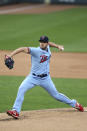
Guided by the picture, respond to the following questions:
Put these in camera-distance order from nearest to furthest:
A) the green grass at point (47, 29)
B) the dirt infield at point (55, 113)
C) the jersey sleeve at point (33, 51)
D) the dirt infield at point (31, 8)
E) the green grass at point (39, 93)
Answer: the dirt infield at point (55, 113) < the jersey sleeve at point (33, 51) < the green grass at point (39, 93) < the green grass at point (47, 29) < the dirt infield at point (31, 8)

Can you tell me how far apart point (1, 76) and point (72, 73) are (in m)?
2.35

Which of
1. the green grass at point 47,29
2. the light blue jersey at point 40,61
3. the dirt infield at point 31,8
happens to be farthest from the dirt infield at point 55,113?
the dirt infield at point 31,8

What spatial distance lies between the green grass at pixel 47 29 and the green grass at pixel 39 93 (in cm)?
517

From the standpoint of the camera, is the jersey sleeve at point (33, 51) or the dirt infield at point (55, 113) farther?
the jersey sleeve at point (33, 51)

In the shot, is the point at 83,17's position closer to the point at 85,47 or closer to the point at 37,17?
the point at 37,17

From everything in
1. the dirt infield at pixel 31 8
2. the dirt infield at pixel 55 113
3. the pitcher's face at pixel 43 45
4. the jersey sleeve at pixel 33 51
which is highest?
the pitcher's face at pixel 43 45

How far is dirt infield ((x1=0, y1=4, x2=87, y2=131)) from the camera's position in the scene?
9055 millimetres

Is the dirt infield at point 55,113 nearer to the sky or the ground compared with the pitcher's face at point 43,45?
nearer to the ground

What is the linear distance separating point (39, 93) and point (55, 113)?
2.14m

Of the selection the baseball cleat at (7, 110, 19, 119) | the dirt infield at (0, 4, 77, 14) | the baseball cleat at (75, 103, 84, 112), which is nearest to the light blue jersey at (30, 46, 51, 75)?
the baseball cleat at (7, 110, 19, 119)

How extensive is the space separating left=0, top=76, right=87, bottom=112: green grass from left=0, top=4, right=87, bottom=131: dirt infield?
0.63 meters

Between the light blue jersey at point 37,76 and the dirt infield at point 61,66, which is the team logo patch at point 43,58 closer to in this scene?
the light blue jersey at point 37,76

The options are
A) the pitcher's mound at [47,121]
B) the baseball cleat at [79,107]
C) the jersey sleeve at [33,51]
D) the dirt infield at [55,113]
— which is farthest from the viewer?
the baseball cleat at [79,107]

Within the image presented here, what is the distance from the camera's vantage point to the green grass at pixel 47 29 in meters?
19.8
